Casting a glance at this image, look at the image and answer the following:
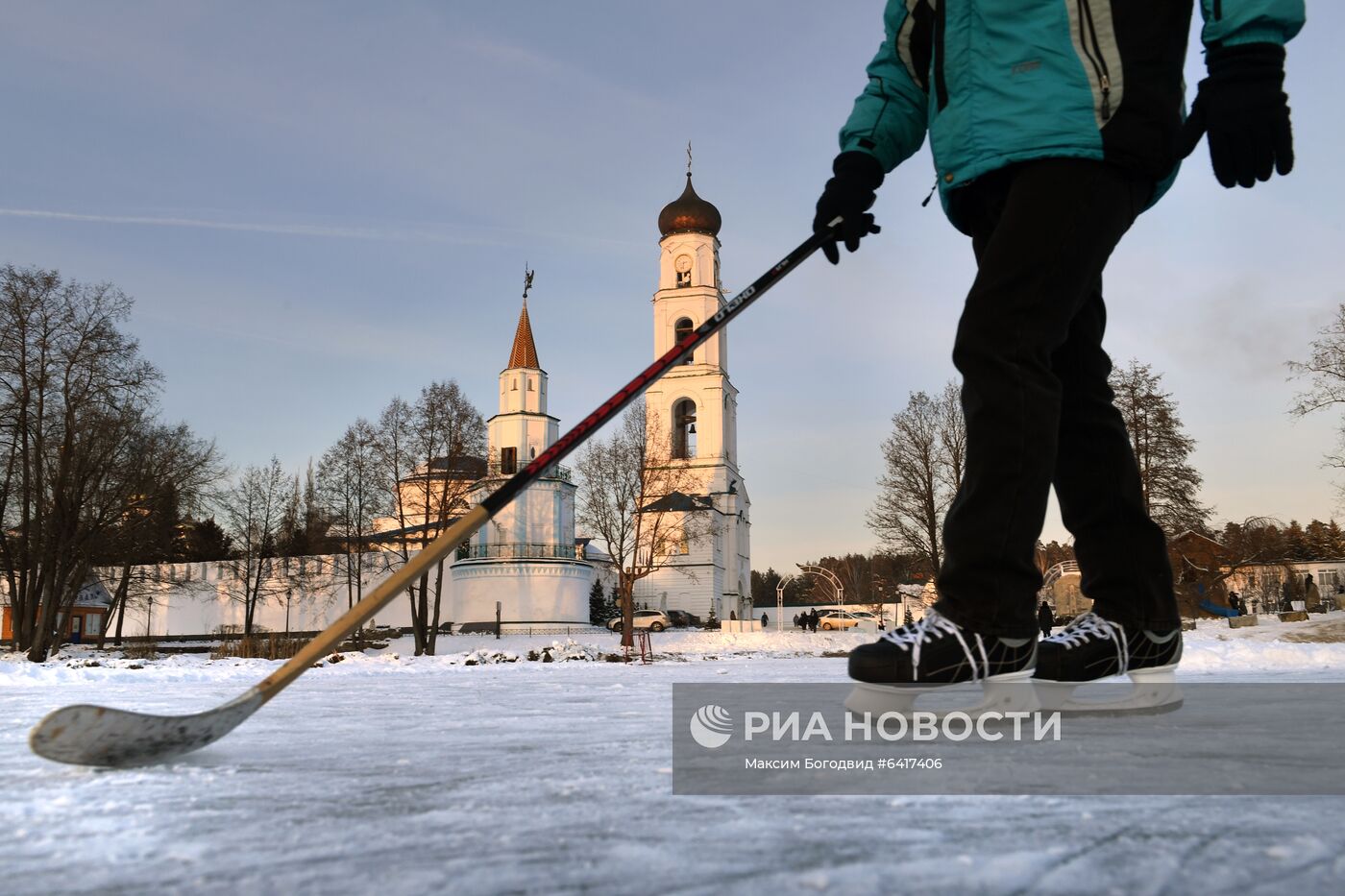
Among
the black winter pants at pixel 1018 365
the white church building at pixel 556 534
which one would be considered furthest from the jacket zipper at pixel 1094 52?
the white church building at pixel 556 534

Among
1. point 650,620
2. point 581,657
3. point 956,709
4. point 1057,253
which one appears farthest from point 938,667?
point 650,620

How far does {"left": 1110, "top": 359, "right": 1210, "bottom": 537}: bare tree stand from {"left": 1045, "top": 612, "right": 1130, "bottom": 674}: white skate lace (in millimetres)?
27076

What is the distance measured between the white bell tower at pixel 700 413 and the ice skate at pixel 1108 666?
2129 inches

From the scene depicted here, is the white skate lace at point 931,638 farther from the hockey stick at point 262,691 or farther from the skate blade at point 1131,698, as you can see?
→ the hockey stick at point 262,691

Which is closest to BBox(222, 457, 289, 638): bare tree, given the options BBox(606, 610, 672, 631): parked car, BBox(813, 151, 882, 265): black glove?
BBox(606, 610, 672, 631): parked car

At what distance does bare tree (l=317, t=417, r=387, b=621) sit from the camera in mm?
34469

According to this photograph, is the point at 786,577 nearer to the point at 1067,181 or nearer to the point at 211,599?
the point at 211,599

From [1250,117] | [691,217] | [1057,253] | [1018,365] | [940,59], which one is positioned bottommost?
[1018,365]

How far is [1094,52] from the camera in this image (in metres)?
2.06

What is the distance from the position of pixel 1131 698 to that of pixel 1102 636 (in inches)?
5.7

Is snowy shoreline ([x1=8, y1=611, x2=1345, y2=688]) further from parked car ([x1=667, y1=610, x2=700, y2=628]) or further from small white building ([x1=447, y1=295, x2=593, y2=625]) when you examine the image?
parked car ([x1=667, y1=610, x2=700, y2=628])

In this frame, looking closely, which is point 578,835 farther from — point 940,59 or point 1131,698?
point 940,59

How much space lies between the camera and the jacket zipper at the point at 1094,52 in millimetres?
2025

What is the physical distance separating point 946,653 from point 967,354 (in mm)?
643
